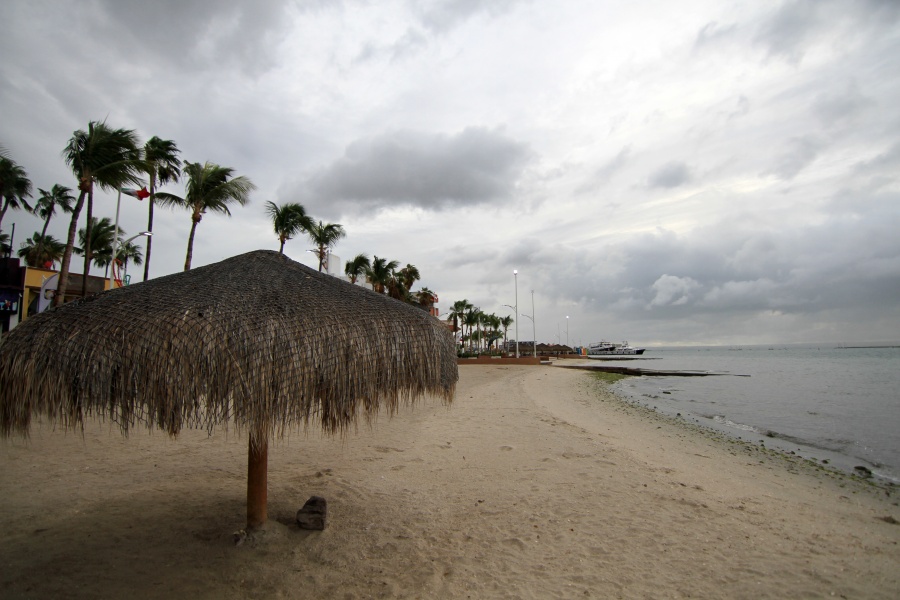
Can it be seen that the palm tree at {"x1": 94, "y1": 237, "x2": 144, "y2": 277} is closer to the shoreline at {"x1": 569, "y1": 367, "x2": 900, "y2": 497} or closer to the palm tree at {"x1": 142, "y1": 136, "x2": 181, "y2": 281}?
the palm tree at {"x1": 142, "y1": 136, "x2": 181, "y2": 281}

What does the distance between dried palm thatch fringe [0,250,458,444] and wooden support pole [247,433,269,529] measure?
569 mm

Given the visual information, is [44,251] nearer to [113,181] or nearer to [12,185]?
[12,185]

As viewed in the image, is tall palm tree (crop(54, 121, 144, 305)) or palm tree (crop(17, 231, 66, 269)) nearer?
tall palm tree (crop(54, 121, 144, 305))

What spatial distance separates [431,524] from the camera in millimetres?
5004

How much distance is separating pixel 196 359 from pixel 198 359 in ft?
0.04

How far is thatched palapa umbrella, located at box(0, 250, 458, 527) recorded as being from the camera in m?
3.14

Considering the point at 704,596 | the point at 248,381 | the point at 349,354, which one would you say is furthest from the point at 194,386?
the point at 704,596

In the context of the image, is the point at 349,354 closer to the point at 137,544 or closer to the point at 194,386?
the point at 194,386

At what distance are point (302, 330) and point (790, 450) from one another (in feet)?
41.3

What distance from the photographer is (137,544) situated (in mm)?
4285

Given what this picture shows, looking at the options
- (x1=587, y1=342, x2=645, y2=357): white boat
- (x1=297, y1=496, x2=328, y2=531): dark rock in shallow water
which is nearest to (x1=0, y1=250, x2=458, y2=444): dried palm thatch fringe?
(x1=297, y1=496, x2=328, y2=531): dark rock in shallow water

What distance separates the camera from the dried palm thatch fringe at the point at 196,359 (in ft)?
10.3

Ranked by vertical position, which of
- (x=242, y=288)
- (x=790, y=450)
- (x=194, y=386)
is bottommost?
(x=790, y=450)

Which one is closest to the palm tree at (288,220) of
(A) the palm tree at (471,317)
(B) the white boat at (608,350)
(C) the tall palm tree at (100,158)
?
(C) the tall palm tree at (100,158)
